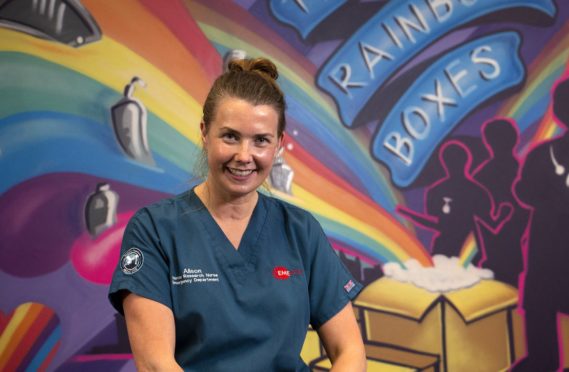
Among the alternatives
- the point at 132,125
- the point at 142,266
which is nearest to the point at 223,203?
the point at 142,266

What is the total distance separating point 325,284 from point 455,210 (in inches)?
47.2

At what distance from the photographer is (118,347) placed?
2.46 meters

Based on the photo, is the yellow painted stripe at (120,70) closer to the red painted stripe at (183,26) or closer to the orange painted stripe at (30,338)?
the red painted stripe at (183,26)

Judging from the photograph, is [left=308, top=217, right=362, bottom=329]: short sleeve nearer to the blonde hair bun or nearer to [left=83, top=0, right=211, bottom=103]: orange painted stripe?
the blonde hair bun

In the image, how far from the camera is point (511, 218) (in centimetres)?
263

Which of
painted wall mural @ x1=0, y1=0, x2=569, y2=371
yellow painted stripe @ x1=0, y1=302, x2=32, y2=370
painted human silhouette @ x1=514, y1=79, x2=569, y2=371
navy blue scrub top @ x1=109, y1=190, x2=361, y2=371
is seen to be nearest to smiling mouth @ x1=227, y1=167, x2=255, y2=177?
navy blue scrub top @ x1=109, y1=190, x2=361, y2=371

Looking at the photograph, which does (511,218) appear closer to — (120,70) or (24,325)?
(120,70)

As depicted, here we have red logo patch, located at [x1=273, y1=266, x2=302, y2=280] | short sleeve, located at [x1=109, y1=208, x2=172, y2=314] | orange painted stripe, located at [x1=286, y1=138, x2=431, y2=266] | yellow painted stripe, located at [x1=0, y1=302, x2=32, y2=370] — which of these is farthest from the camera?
orange painted stripe, located at [x1=286, y1=138, x2=431, y2=266]

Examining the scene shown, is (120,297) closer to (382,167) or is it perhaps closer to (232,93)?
(232,93)

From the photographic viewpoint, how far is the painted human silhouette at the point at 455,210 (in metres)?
2.61

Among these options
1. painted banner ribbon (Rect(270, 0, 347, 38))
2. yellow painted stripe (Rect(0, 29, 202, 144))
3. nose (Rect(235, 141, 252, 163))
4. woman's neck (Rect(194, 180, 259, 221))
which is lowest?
woman's neck (Rect(194, 180, 259, 221))

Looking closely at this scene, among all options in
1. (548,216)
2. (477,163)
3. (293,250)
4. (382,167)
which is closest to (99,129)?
(382,167)

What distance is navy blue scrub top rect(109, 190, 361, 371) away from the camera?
4.55 feet

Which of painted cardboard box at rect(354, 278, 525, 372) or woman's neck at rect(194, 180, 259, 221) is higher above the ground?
woman's neck at rect(194, 180, 259, 221)
